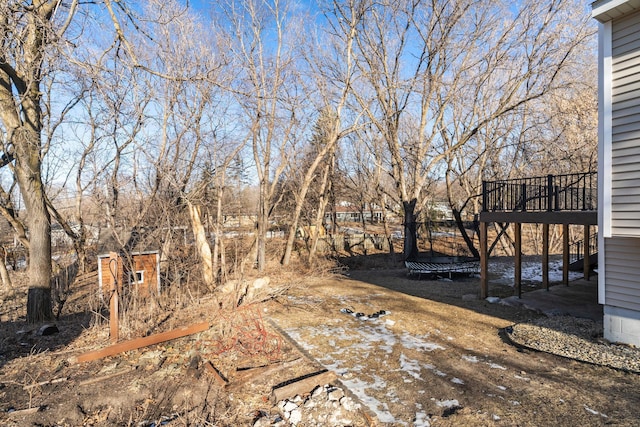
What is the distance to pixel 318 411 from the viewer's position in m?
3.78

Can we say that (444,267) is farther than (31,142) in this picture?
Yes

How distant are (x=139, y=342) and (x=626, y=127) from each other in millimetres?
7720

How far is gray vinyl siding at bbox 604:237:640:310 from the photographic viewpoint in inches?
209

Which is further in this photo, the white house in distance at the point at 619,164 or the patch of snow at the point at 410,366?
the white house in distance at the point at 619,164

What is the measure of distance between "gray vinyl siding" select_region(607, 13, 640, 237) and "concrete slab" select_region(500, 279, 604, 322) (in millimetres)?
2706

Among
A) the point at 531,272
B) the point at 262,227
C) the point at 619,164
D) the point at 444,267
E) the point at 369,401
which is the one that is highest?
the point at 619,164

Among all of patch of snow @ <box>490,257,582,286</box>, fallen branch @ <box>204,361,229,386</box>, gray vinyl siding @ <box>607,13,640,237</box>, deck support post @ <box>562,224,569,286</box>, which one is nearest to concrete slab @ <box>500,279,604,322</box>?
deck support post @ <box>562,224,569,286</box>

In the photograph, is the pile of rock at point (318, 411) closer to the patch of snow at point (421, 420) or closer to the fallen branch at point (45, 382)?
the patch of snow at point (421, 420)

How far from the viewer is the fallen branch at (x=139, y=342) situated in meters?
4.82

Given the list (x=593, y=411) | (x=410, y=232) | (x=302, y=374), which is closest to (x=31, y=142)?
(x=302, y=374)

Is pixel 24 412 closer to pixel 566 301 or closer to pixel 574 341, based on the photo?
pixel 574 341

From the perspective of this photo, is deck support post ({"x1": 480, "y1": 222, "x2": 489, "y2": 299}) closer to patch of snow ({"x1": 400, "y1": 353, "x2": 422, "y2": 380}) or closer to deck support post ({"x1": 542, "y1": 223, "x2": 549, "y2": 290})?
deck support post ({"x1": 542, "y1": 223, "x2": 549, "y2": 290})

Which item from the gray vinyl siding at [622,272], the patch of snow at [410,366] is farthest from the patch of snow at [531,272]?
the patch of snow at [410,366]

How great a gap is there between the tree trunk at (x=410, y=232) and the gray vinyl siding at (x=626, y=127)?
991 cm
